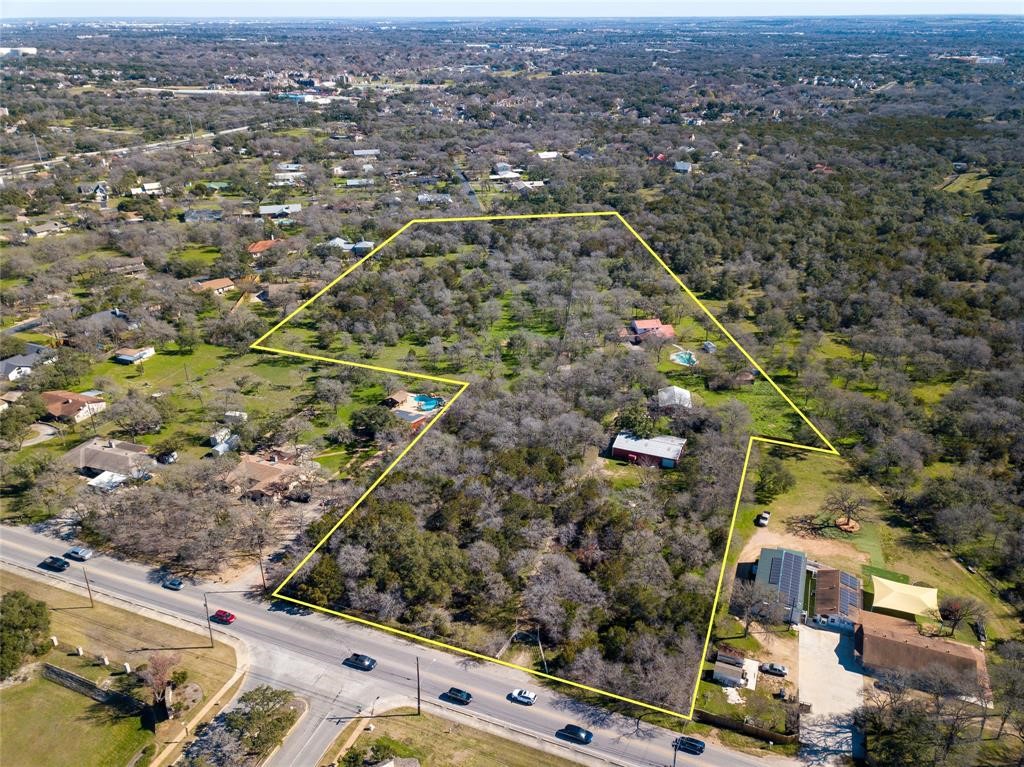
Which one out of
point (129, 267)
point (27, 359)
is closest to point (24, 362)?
point (27, 359)

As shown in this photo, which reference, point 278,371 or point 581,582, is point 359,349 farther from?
point 581,582

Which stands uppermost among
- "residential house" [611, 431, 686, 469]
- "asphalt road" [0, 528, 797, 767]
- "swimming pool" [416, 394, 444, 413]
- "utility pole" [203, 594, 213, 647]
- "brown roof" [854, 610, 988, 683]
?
"swimming pool" [416, 394, 444, 413]

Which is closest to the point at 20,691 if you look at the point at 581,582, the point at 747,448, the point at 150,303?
the point at 581,582

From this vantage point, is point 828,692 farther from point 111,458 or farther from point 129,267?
point 129,267

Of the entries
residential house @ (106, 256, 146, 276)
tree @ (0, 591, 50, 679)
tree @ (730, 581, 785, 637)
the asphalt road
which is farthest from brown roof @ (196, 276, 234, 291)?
tree @ (730, 581, 785, 637)

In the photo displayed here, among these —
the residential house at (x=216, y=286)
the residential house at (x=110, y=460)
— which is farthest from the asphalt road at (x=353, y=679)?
the residential house at (x=216, y=286)

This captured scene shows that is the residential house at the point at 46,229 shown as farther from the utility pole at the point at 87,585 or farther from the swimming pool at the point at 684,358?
the swimming pool at the point at 684,358

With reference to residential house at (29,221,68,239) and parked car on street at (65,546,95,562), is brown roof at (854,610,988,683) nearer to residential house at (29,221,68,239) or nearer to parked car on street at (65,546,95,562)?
parked car on street at (65,546,95,562)
